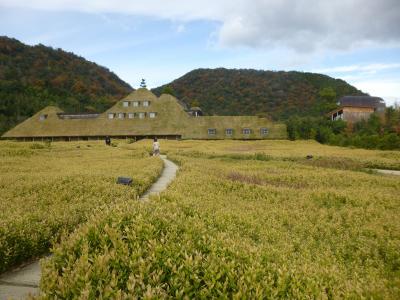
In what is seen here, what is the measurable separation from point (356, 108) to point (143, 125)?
161 feet

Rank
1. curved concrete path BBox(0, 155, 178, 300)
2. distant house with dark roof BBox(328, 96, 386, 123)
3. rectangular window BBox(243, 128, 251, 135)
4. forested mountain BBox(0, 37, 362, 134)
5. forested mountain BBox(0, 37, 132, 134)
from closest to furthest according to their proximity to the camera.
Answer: curved concrete path BBox(0, 155, 178, 300) < rectangular window BBox(243, 128, 251, 135) < distant house with dark roof BBox(328, 96, 386, 123) < forested mountain BBox(0, 37, 132, 134) < forested mountain BBox(0, 37, 362, 134)

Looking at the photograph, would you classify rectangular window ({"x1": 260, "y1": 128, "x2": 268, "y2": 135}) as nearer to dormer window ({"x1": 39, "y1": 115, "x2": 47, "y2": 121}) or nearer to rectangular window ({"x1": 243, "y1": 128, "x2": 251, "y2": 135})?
rectangular window ({"x1": 243, "y1": 128, "x2": 251, "y2": 135})

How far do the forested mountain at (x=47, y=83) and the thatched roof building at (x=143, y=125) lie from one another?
41.9 ft

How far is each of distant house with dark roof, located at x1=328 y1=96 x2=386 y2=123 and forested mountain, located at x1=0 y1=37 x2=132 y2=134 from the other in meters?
67.3

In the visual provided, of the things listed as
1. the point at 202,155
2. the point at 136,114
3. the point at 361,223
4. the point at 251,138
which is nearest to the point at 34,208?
the point at 361,223

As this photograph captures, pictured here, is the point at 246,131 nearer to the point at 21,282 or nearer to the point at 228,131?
the point at 228,131

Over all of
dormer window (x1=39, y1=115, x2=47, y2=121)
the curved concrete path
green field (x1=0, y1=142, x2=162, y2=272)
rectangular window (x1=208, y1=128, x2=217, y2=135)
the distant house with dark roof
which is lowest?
rectangular window (x1=208, y1=128, x2=217, y2=135)

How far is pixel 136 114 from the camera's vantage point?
79438 mm

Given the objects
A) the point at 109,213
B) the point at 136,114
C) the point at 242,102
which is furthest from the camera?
the point at 242,102

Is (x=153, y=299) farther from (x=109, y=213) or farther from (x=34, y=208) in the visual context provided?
(x=34, y=208)

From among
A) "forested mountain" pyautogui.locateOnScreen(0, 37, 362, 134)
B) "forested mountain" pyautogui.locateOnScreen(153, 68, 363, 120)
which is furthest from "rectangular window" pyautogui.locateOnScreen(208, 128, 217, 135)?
"forested mountain" pyautogui.locateOnScreen(153, 68, 363, 120)

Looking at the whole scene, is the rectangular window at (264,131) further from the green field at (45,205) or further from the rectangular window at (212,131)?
the green field at (45,205)

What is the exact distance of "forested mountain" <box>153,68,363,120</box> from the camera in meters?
118

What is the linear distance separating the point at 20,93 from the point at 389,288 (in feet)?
347
